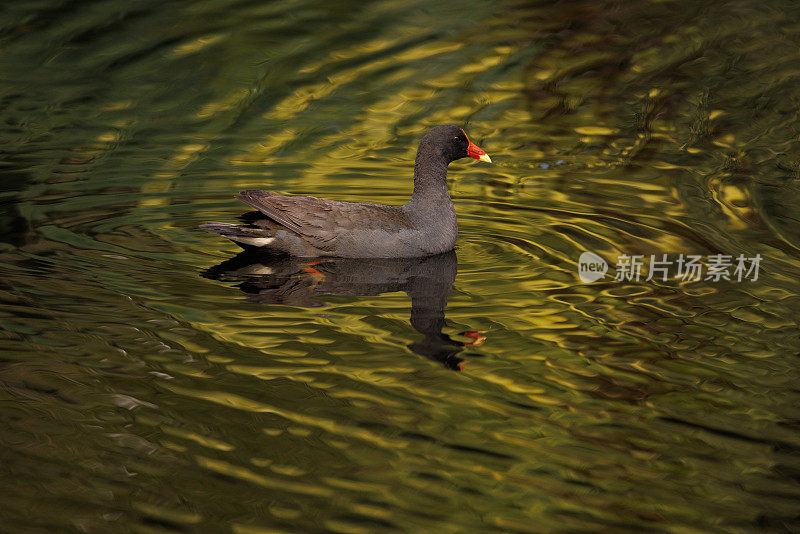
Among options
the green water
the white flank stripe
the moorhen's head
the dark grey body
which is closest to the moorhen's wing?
the dark grey body

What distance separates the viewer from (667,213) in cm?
925

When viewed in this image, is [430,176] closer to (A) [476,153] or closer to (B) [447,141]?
(B) [447,141]

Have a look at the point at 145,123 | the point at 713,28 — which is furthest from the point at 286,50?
the point at 713,28

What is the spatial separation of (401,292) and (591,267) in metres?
1.51

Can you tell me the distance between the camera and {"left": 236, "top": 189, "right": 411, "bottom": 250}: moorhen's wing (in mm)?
7949

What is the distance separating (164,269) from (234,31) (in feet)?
25.3

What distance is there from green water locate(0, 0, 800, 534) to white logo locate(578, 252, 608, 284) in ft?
0.34

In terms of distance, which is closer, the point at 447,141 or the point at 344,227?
the point at 344,227

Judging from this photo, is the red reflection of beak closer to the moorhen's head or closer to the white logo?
the moorhen's head

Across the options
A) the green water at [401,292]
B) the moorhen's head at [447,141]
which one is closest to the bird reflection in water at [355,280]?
the green water at [401,292]

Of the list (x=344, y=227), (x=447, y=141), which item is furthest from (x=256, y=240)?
(x=447, y=141)

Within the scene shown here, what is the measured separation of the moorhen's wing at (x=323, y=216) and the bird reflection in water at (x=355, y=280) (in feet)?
0.69

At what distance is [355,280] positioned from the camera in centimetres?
755

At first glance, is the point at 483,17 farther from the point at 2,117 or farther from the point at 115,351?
the point at 115,351
